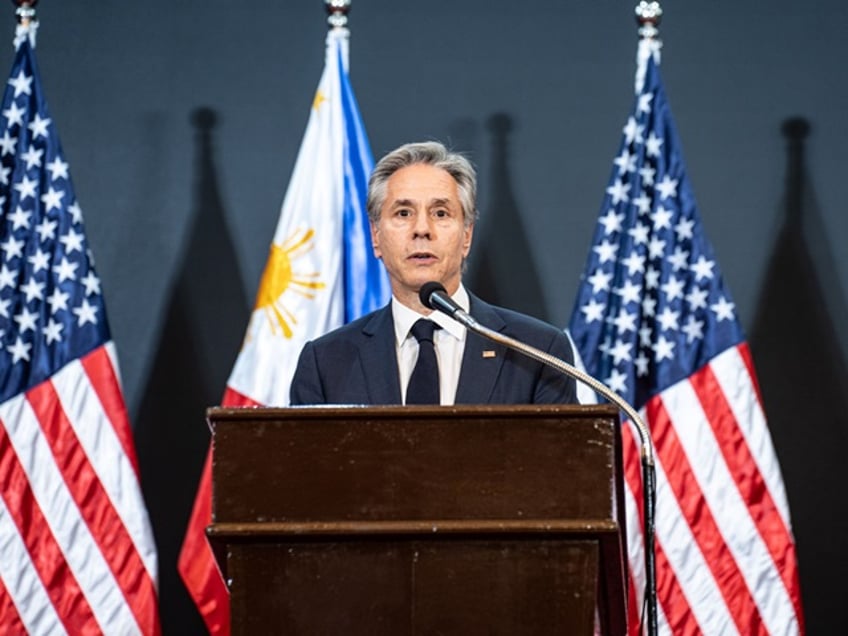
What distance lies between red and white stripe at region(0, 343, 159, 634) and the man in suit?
1.46 metres

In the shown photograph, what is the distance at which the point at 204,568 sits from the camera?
12.6 feet

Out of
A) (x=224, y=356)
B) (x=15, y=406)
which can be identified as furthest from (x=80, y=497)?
(x=224, y=356)

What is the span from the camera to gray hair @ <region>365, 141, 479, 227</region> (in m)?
2.67

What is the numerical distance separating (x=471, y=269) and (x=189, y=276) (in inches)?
38.9

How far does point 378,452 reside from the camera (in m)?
1.65

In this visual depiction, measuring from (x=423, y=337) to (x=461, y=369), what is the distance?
0.12m

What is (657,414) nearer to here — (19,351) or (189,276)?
(189,276)

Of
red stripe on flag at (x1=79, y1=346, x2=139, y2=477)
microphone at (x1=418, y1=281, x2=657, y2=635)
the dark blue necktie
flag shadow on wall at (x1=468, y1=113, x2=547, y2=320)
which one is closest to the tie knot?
the dark blue necktie

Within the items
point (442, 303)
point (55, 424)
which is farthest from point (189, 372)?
point (442, 303)

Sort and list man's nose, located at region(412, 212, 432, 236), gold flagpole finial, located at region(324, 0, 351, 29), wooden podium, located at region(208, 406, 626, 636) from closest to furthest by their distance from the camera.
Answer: wooden podium, located at region(208, 406, 626, 636) → man's nose, located at region(412, 212, 432, 236) → gold flagpole finial, located at region(324, 0, 351, 29)

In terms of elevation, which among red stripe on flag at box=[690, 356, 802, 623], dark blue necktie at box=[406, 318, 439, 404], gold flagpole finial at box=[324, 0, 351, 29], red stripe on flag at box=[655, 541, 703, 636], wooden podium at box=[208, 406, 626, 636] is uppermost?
gold flagpole finial at box=[324, 0, 351, 29]

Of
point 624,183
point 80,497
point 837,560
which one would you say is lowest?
point 837,560

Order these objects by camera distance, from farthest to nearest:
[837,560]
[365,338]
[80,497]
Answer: [837,560]
[80,497]
[365,338]

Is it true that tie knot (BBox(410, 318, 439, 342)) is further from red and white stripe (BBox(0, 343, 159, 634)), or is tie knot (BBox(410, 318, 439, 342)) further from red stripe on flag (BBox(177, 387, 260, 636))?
red and white stripe (BBox(0, 343, 159, 634))
